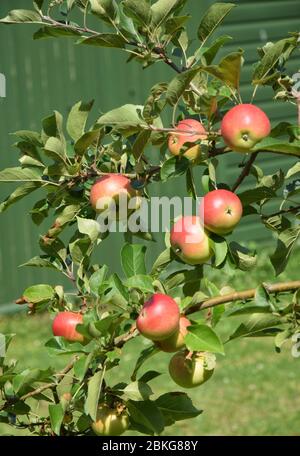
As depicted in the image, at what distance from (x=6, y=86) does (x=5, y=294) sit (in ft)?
4.86

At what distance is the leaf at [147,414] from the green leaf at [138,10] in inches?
24.3

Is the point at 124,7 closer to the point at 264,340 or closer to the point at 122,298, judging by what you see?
the point at 122,298

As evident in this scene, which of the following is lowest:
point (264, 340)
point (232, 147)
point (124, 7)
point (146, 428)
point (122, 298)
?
point (264, 340)

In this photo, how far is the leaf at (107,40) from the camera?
1338 mm

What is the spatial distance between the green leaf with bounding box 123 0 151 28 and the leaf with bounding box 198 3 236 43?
110mm

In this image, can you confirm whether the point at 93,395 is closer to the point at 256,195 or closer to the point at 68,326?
the point at 68,326

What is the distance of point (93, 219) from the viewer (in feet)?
5.08

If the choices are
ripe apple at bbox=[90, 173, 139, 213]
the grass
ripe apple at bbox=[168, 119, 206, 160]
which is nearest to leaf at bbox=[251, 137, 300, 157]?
ripe apple at bbox=[168, 119, 206, 160]

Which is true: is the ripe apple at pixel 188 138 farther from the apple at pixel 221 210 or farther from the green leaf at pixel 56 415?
the green leaf at pixel 56 415

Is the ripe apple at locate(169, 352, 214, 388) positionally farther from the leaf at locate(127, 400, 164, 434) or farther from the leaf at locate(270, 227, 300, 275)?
the leaf at locate(270, 227, 300, 275)

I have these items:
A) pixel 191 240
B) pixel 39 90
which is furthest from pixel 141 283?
pixel 39 90

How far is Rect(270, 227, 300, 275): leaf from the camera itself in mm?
1412

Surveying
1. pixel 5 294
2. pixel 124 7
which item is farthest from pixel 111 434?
pixel 5 294

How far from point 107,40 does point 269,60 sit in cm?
26
